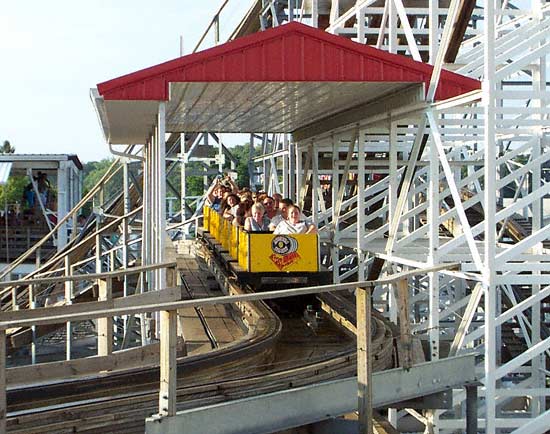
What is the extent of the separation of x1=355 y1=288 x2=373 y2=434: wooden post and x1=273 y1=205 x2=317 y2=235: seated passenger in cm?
571

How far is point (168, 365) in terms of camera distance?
5.86 m

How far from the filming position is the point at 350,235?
687 inches

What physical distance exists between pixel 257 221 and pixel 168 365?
306 inches

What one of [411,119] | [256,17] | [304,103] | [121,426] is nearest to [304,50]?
[411,119]

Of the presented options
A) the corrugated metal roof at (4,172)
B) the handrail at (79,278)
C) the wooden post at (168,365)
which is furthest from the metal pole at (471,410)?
the corrugated metal roof at (4,172)

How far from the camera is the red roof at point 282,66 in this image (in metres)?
10.9

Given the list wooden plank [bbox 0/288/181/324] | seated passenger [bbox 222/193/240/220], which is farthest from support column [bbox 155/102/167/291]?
seated passenger [bbox 222/193/240/220]

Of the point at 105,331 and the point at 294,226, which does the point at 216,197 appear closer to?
the point at 294,226

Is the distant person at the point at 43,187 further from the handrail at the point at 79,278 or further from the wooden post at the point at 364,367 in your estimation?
the wooden post at the point at 364,367

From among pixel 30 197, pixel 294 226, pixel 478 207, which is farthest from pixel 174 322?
pixel 30 197

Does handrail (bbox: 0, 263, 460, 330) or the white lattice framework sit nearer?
handrail (bbox: 0, 263, 460, 330)

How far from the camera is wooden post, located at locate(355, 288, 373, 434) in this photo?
6855 mm

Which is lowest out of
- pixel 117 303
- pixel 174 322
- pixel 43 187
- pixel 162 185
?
pixel 117 303

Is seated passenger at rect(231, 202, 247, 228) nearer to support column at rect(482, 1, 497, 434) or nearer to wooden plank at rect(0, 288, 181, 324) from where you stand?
wooden plank at rect(0, 288, 181, 324)
